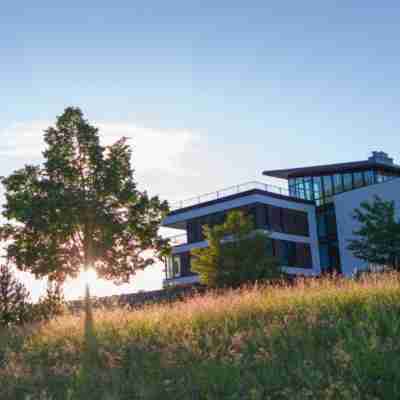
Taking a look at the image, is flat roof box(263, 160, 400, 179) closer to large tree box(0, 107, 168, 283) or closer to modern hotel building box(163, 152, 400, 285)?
modern hotel building box(163, 152, 400, 285)

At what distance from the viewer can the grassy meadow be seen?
7762mm

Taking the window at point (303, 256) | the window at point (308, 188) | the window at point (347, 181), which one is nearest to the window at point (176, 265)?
the window at point (303, 256)

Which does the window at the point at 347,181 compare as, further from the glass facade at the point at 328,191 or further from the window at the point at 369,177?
the window at the point at 369,177

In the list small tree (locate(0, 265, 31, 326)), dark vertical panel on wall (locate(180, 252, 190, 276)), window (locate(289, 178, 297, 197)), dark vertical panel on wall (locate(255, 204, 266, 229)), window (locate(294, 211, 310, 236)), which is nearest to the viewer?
small tree (locate(0, 265, 31, 326))

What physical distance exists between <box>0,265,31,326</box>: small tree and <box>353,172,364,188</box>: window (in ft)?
136

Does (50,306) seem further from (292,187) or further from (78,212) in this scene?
(292,187)

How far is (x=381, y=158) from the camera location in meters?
59.2

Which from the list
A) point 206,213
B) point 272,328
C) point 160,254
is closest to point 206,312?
point 272,328

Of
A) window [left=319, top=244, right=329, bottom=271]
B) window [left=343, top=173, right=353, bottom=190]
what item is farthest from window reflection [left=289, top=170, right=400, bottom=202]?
window [left=319, top=244, right=329, bottom=271]

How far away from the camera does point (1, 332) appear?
16469mm

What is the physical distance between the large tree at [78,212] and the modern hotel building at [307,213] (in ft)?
64.8

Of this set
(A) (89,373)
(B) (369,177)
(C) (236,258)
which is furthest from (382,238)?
(A) (89,373)

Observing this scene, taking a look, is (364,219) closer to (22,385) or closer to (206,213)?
(206,213)

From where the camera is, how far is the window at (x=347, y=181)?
5709 cm
